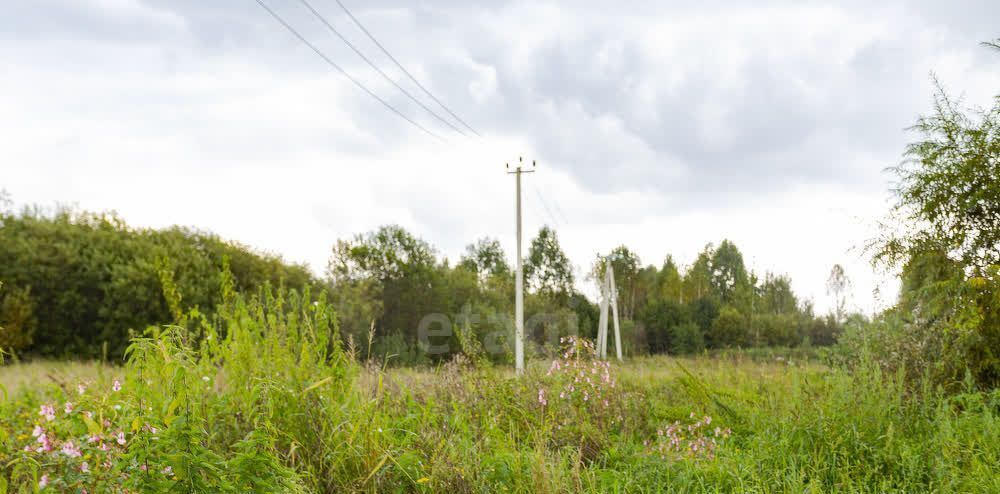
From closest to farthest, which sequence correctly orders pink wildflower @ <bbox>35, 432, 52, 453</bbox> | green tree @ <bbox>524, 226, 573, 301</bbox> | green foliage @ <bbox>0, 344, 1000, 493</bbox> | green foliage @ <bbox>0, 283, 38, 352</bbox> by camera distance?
green foliage @ <bbox>0, 344, 1000, 493</bbox>, pink wildflower @ <bbox>35, 432, 52, 453</bbox>, green foliage @ <bbox>0, 283, 38, 352</bbox>, green tree @ <bbox>524, 226, 573, 301</bbox>

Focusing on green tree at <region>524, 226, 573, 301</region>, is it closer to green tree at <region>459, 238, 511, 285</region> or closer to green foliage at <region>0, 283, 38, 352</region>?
green tree at <region>459, 238, 511, 285</region>

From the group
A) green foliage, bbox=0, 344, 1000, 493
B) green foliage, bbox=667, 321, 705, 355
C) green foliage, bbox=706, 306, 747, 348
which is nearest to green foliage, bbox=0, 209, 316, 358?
green foliage, bbox=0, 344, 1000, 493

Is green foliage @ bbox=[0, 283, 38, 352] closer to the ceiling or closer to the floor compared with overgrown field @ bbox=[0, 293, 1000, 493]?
closer to the ceiling

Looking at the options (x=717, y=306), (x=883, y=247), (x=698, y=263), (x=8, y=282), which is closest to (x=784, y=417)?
(x=883, y=247)

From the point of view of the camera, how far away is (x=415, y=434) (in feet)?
12.7

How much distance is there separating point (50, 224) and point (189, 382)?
1605 centimetres

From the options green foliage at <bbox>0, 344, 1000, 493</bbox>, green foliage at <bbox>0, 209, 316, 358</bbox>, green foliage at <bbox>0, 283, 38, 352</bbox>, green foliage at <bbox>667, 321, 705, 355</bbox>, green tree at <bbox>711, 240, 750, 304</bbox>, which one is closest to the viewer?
green foliage at <bbox>0, 344, 1000, 493</bbox>

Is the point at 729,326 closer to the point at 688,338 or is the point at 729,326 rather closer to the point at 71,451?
the point at 688,338

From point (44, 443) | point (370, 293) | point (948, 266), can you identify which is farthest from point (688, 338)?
point (44, 443)

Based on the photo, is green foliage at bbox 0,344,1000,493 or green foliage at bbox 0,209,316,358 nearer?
green foliage at bbox 0,344,1000,493

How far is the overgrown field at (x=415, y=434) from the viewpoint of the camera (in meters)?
2.78

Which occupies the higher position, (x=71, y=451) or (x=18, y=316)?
(x=18, y=316)

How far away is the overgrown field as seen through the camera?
278 cm

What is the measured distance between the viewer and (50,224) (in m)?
16.9
